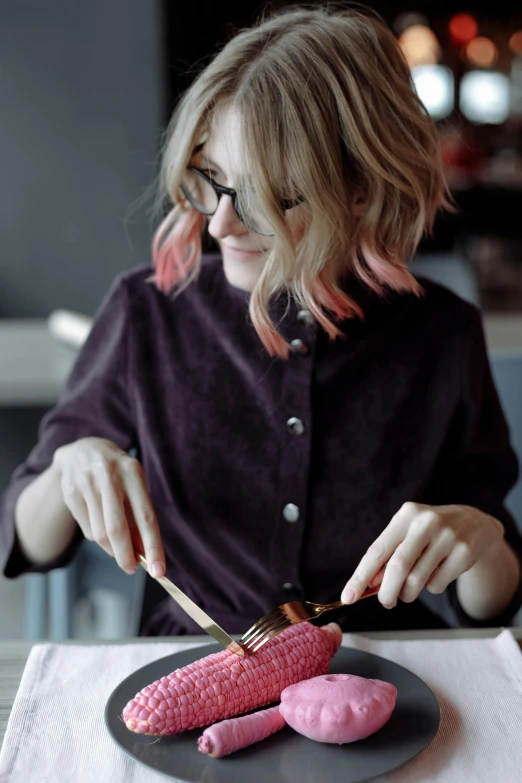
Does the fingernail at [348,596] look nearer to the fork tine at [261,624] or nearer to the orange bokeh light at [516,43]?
the fork tine at [261,624]

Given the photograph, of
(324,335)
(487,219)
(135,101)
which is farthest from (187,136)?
(487,219)

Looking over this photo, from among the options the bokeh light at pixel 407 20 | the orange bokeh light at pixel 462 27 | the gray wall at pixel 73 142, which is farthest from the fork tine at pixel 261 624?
the orange bokeh light at pixel 462 27

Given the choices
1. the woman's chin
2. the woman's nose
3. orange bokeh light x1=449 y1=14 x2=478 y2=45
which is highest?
the woman's nose

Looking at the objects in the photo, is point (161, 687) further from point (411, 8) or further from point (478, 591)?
point (411, 8)

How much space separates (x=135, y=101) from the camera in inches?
113

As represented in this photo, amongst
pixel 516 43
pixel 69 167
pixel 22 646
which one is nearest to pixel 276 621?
pixel 22 646

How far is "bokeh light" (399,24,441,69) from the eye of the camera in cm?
998

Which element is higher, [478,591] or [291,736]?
[291,736]

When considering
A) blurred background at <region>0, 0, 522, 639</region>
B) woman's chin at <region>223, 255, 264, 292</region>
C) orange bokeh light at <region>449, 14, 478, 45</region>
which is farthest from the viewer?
orange bokeh light at <region>449, 14, 478, 45</region>

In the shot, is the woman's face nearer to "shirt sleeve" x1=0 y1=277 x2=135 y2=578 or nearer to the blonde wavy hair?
the blonde wavy hair

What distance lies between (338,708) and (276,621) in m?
0.16

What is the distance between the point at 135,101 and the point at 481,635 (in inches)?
91.6

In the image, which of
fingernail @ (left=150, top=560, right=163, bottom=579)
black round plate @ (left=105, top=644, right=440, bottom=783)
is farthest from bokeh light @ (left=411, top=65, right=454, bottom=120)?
black round plate @ (left=105, top=644, right=440, bottom=783)

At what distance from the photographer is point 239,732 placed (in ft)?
2.39
